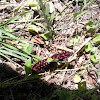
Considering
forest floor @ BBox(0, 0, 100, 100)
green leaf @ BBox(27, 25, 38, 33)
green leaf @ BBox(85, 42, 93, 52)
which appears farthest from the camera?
green leaf @ BBox(27, 25, 38, 33)

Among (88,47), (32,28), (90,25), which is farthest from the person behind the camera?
(90,25)

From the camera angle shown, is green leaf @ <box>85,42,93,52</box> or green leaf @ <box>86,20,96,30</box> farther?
green leaf @ <box>86,20,96,30</box>

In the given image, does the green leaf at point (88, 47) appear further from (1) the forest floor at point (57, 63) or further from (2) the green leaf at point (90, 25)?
(2) the green leaf at point (90, 25)

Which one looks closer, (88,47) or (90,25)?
(88,47)

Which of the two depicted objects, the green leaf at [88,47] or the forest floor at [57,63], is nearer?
the forest floor at [57,63]

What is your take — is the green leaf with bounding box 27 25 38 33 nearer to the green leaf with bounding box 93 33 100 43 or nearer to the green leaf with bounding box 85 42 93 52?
the green leaf with bounding box 85 42 93 52

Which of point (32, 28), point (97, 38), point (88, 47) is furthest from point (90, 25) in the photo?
point (32, 28)

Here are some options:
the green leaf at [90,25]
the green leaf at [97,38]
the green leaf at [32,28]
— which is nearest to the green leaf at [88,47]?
the green leaf at [97,38]

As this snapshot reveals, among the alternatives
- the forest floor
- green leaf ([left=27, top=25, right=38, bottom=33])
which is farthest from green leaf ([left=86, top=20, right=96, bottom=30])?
green leaf ([left=27, top=25, right=38, bottom=33])

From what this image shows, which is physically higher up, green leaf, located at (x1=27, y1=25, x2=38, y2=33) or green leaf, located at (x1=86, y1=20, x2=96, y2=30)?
green leaf, located at (x1=27, y1=25, x2=38, y2=33)

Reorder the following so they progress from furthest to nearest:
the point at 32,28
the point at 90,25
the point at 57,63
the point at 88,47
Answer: the point at 90,25
the point at 32,28
the point at 88,47
the point at 57,63

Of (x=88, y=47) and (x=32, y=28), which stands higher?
(x=32, y=28)

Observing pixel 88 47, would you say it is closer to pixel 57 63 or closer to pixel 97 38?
pixel 97 38

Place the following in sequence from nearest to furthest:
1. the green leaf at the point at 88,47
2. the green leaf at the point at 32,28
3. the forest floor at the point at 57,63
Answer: the forest floor at the point at 57,63
the green leaf at the point at 88,47
the green leaf at the point at 32,28
